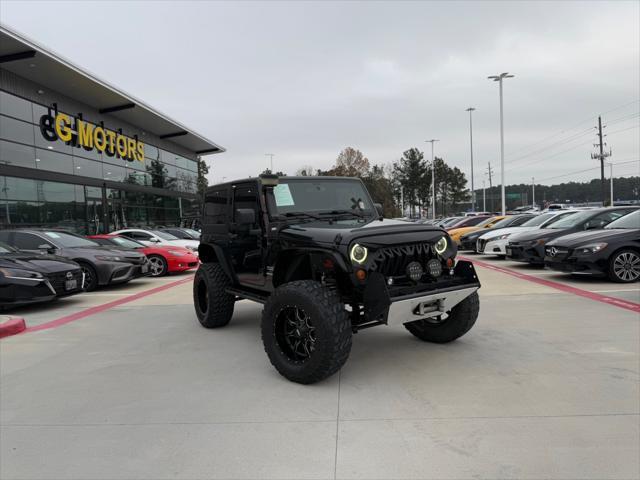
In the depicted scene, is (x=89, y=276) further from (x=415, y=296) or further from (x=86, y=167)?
(x=86, y=167)

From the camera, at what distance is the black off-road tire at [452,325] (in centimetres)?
454

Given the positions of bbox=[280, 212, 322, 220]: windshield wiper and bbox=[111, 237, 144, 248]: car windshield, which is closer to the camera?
bbox=[280, 212, 322, 220]: windshield wiper

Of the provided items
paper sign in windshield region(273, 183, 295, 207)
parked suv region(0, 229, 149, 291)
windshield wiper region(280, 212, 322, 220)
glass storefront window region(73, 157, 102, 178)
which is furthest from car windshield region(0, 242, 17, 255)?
glass storefront window region(73, 157, 102, 178)

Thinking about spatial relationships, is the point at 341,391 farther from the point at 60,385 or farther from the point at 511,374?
the point at 60,385

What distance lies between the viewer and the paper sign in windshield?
4.84 m

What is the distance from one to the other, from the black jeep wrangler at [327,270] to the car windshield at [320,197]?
0.04 ft

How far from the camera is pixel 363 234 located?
3.82 meters

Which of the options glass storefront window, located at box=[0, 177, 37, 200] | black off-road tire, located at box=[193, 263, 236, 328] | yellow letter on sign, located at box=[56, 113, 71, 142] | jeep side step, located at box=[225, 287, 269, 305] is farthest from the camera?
yellow letter on sign, located at box=[56, 113, 71, 142]

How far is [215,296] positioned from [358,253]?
2.63 metres

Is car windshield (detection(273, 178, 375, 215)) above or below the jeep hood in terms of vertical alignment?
above

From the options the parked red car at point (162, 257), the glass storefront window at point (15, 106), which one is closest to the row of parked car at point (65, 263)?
the parked red car at point (162, 257)

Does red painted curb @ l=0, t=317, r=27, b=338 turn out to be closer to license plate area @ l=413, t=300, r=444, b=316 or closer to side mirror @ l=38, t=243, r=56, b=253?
side mirror @ l=38, t=243, r=56, b=253

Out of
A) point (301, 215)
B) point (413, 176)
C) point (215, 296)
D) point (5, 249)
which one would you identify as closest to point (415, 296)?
point (301, 215)

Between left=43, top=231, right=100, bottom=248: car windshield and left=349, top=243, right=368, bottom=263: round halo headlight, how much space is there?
8250 mm
